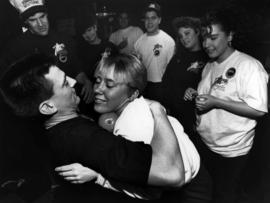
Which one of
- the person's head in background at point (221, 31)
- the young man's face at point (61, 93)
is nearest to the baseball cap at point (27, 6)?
the young man's face at point (61, 93)

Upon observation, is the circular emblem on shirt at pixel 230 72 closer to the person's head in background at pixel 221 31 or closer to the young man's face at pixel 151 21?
the person's head in background at pixel 221 31

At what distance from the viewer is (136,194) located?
0.58 metres

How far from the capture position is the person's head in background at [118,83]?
64cm

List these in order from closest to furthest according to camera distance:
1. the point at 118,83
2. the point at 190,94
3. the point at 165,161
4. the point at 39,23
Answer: the point at 165,161, the point at 118,83, the point at 39,23, the point at 190,94

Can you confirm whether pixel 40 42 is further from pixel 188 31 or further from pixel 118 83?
pixel 188 31

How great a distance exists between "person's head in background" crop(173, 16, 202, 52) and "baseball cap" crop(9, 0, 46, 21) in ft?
1.35

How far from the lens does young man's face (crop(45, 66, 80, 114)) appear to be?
1.92 feet

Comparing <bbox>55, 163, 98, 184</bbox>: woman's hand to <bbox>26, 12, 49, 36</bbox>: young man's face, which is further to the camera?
<bbox>26, 12, 49, 36</bbox>: young man's face

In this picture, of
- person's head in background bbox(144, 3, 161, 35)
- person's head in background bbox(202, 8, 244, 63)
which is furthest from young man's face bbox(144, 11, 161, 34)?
person's head in background bbox(202, 8, 244, 63)

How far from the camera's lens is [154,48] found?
2.68 ft

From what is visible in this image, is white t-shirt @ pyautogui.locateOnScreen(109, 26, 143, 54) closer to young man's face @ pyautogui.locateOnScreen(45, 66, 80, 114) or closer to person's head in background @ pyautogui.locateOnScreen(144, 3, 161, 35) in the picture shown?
person's head in background @ pyautogui.locateOnScreen(144, 3, 161, 35)

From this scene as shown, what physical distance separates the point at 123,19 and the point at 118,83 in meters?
0.26

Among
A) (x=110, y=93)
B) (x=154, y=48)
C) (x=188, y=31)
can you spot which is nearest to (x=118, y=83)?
(x=110, y=93)

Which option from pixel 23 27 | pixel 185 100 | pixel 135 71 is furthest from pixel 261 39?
pixel 23 27
